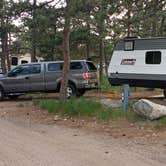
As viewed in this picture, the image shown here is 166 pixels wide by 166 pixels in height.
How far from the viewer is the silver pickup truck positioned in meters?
20.1

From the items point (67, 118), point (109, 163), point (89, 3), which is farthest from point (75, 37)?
point (109, 163)

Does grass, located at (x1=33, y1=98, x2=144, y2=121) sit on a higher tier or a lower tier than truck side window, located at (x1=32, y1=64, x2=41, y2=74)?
lower

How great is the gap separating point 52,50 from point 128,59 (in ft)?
42.5

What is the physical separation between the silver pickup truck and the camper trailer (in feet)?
3.76

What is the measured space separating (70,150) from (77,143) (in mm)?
769

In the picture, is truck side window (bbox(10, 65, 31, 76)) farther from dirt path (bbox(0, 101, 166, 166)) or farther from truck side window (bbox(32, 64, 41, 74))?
dirt path (bbox(0, 101, 166, 166))

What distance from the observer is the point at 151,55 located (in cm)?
1825

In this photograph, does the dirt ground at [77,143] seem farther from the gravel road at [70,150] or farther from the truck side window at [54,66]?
the truck side window at [54,66]

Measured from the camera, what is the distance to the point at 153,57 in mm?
18203

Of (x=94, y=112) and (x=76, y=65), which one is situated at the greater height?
(x=76, y=65)

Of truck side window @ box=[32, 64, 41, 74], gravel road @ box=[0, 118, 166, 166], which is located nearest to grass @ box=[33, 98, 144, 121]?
gravel road @ box=[0, 118, 166, 166]

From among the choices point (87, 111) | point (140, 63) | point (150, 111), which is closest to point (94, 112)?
point (87, 111)

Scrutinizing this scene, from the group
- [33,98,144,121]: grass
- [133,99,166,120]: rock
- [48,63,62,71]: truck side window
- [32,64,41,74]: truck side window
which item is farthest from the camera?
[32,64,41,74]: truck side window

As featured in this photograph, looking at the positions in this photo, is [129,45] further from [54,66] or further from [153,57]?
[54,66]
